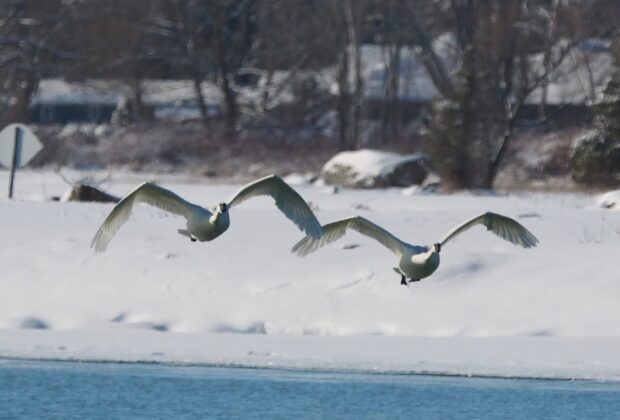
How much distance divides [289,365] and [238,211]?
22.3ft

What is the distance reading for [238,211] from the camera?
883 inches

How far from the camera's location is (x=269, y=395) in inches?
591

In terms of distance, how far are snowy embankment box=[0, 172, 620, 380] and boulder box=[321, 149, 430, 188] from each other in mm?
10320

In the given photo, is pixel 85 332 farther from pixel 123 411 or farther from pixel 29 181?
pixel 29 181

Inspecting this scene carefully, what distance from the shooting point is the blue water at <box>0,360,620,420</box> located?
14320 mm

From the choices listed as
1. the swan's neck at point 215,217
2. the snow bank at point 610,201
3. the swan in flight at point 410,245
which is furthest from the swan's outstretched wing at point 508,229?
the snow bank at point 610,201

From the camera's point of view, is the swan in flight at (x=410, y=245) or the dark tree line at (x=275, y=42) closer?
the swan in flight at (x=410, y=245)

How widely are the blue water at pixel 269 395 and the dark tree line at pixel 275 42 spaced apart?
73.1 ft

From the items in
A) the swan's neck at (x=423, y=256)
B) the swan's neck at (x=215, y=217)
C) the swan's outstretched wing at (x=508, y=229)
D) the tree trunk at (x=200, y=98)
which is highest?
the tree trunk at (x=200, y=98)

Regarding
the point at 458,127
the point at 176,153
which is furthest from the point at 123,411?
the point at 176,153

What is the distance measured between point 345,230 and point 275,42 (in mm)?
39099

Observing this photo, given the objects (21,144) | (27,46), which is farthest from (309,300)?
(27,46)

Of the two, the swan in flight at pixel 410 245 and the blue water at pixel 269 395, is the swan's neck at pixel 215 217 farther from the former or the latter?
the blue water at pixel 269 395

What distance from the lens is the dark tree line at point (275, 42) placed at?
41.6 meters
